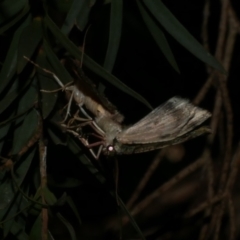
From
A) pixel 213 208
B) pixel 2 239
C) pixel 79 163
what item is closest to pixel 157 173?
pixel 213 208

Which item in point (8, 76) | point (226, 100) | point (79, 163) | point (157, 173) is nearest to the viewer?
point (8, 76)

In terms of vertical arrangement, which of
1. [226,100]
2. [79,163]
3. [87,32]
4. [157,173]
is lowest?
[157,173]

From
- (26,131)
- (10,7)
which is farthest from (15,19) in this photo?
(26,131)

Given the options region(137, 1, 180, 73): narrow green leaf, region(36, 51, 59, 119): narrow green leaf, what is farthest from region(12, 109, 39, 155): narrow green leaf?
region(137, 1, 180, 73): narrow green leaf

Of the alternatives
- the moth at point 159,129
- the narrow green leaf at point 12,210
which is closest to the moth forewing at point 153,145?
the moth at point 159,129

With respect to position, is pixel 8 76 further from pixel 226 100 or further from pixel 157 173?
pixel 157 173

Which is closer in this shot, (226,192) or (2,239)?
(2,239)
